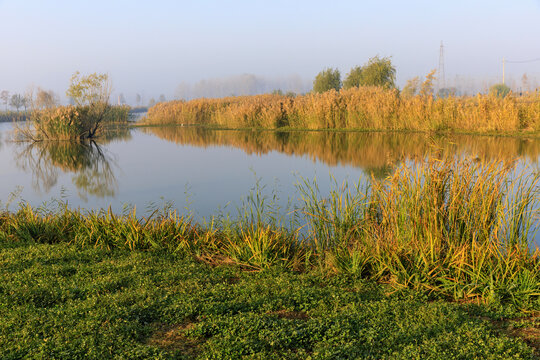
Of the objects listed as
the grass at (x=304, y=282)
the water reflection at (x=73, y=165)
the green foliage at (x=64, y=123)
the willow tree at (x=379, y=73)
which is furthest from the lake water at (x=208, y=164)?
the willow tree at (x=379, y=73)

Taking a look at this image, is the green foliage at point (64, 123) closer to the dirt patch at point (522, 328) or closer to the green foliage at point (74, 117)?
the green foliage at point (74, 117)

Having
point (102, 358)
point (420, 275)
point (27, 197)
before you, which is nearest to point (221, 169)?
point (27, 197)

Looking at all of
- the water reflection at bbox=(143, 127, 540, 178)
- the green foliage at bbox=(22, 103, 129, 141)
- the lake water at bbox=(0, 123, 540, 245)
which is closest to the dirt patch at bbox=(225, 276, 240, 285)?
the lake water at bbox=(0, 123, 540, 245)

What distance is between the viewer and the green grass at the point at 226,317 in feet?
10.3

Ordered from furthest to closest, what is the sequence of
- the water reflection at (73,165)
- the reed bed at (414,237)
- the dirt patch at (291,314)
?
the water reflection at (73,165)
the reed bed at (414,237)
the dirt patch at (291,314)

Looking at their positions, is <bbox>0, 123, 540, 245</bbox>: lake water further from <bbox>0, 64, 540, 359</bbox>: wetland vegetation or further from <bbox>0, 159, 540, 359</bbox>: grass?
<bbox>0, 159, 540, 359</bbox>: grass

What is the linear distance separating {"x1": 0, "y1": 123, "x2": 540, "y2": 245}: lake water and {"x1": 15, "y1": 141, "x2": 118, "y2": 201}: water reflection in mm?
26

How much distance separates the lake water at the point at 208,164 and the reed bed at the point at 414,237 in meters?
0.82

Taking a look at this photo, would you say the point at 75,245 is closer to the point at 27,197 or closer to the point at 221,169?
the point at 27,197

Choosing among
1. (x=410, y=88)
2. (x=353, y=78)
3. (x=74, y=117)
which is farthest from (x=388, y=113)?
(x=353, y=78)

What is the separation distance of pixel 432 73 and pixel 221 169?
12.8 meters

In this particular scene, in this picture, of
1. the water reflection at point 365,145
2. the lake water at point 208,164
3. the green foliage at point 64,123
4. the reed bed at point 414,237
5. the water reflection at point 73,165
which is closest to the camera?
the reed bed at point 414,237

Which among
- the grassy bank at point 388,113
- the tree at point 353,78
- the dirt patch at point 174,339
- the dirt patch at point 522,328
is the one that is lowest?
the dirt patch at point 522,328

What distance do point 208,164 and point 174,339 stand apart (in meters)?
10.3
